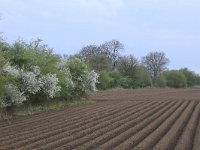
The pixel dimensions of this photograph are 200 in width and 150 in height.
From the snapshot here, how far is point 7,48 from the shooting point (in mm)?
35656

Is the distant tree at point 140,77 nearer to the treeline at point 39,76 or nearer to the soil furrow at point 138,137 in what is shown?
the treeline at point 39,76

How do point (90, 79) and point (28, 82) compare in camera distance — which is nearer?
point (28, 82)

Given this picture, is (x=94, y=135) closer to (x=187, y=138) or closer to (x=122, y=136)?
(x=122, y=136)

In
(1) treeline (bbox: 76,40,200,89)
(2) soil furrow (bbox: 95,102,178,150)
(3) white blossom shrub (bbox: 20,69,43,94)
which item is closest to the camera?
(2) soil furrow (bbox: 95,102,178,150)

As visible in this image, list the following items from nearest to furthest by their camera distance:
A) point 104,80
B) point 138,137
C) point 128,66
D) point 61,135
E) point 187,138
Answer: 1. point 187,138
2. point 138,137
3. point 61,135
4. point 104,80
5. point 128,66

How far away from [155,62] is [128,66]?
3517cm

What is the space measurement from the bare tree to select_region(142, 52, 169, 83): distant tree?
27625 mm

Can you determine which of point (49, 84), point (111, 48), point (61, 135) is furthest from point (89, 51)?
point (61, 135)

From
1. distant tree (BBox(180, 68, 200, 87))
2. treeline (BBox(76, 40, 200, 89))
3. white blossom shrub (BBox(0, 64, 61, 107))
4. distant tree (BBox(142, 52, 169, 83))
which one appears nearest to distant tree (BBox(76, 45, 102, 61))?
treeline (BBox(76, 40, 200, 89))

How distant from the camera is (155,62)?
151000mm

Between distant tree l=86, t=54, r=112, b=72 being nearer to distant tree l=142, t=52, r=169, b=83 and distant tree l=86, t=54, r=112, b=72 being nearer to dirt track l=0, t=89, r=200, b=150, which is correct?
distant tree l=142, t=52, r=169, b=83

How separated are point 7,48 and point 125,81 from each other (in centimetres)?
7049

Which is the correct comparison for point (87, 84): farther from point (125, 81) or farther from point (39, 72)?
point (125, 81)

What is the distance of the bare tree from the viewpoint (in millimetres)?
115725
